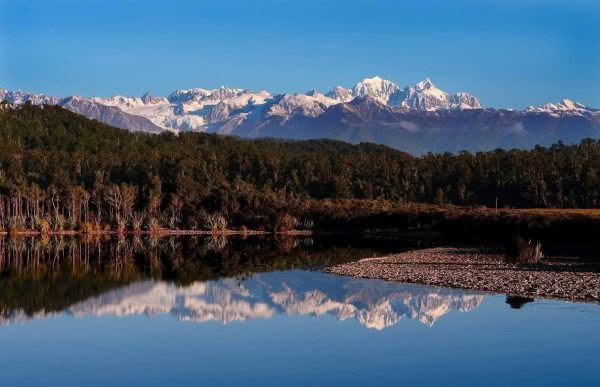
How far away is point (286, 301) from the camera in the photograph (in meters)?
48.1

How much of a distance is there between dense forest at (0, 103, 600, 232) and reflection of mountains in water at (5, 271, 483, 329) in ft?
230

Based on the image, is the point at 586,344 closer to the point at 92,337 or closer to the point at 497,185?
the point at 92,337

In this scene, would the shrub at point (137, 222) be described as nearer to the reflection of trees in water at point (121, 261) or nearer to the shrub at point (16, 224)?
the reflection of trees in water at point (121, 261)

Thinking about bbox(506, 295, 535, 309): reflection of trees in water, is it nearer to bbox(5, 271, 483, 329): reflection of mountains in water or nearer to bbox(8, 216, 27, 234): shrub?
bbox(5, 271, 483, 329): reflection of mountains in water

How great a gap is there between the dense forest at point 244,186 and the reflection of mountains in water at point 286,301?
70.2m

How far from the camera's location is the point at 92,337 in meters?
36.6

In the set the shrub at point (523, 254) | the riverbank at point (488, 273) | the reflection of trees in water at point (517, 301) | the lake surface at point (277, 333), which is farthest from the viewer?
the shrub at point (523, 254)

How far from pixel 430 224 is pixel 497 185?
4664cm

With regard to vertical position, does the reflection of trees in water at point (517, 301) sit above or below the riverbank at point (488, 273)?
below

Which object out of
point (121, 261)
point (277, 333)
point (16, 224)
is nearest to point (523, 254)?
point (277, 333)

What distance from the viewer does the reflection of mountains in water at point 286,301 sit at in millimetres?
42219

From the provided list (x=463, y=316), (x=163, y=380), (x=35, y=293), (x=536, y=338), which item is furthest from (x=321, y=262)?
(x=163, y=380)

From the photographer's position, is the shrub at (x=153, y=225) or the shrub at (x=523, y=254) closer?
the shrub at (x=523, y=254)

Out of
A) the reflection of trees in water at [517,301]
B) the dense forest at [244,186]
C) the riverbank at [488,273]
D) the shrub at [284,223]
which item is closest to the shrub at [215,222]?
the dense forest at [244,186]
